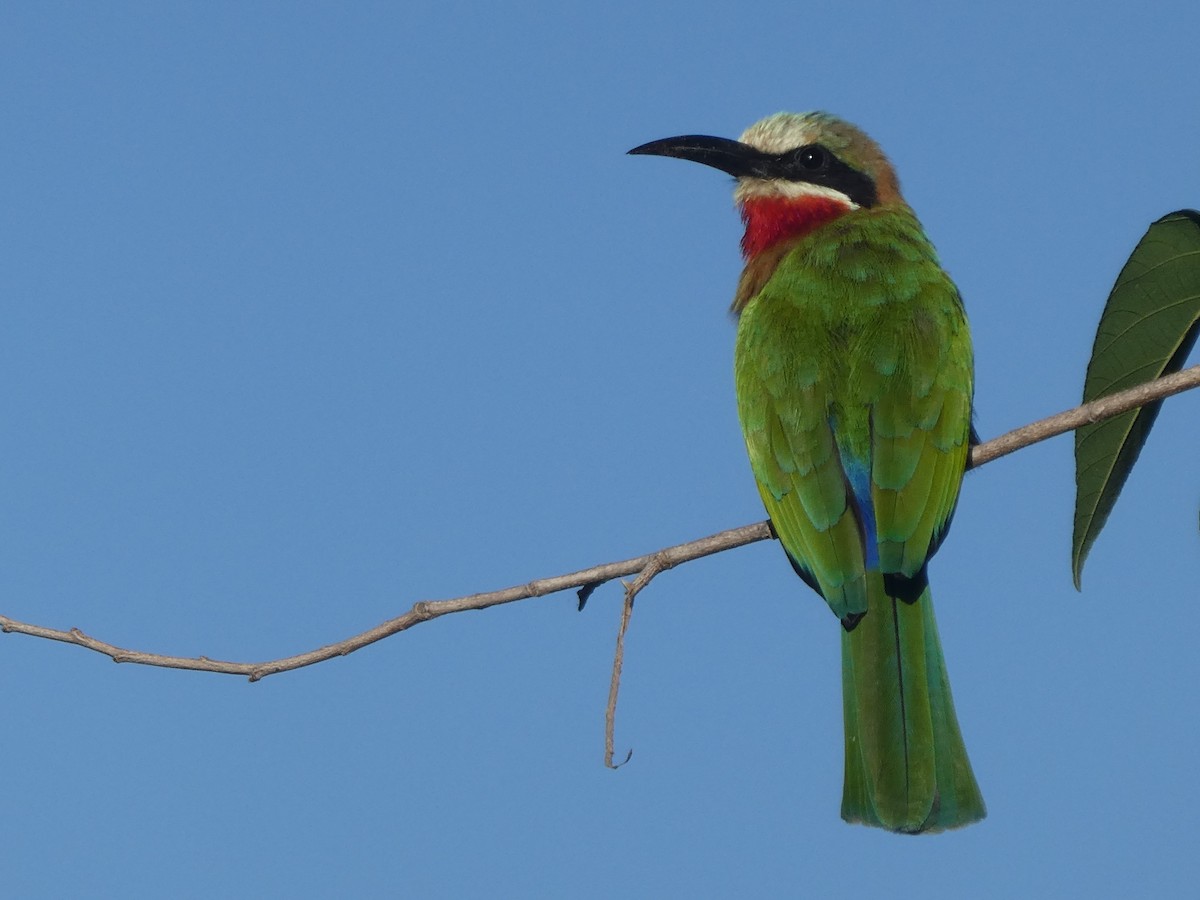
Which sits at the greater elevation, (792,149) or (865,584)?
(792,149)

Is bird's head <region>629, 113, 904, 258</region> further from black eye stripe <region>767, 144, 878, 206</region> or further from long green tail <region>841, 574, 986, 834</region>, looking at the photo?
long green tail <region>841, 574, 986, 834</region>

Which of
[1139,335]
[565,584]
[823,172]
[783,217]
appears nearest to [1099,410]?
[1139,335]

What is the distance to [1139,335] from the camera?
8.65ft

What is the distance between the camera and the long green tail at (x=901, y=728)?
257cm

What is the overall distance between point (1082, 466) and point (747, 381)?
77 centimetres

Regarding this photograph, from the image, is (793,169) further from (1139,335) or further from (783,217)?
(1139,335)

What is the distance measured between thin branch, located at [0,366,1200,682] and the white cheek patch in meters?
1.30

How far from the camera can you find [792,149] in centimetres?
385

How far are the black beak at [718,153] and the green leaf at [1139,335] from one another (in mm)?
1433

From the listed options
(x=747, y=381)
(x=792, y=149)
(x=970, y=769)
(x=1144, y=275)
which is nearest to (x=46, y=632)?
(x=747, y=381)

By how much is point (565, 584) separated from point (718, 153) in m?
1.99

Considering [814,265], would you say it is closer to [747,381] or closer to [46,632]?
[747,381]

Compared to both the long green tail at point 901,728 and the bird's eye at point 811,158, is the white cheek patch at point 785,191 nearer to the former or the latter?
the bird's eye at point 811,158

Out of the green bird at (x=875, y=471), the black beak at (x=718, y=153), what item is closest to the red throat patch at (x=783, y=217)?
the black beak at (x=718, y=153)
